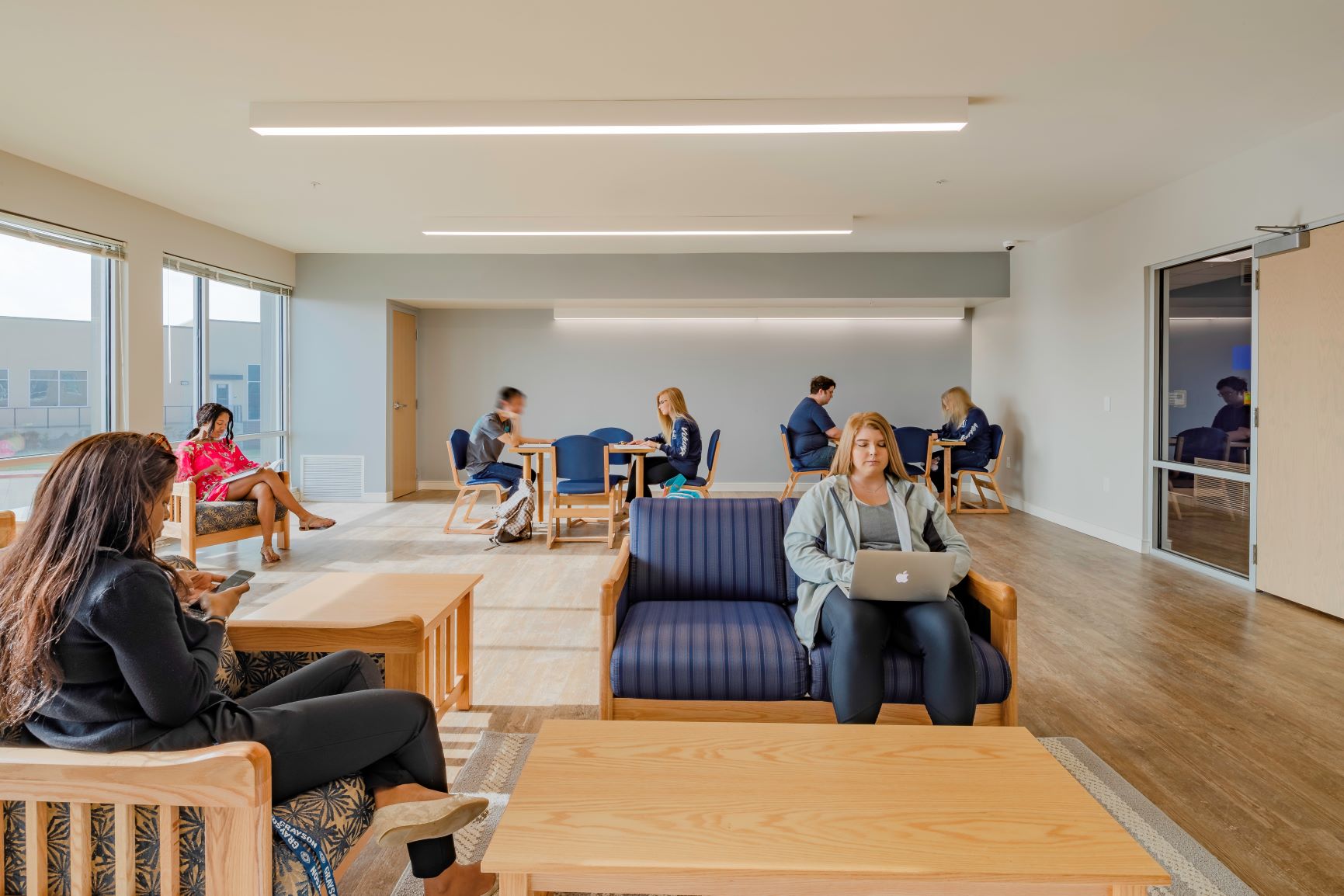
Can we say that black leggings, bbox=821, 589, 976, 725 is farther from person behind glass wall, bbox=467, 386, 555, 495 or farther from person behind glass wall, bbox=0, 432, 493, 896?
person behind glass wall, bbox=467, 386, 555, 495

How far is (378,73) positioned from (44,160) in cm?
298

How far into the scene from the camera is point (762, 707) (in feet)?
7.75

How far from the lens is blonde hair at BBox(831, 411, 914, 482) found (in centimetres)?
274

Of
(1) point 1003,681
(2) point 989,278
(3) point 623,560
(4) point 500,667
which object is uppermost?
(2) point 989,278

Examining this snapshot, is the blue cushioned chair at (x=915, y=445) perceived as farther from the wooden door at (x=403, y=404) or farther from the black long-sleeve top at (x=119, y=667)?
the black long-sleeve top at (x=119, y=667)

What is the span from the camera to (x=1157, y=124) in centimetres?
430

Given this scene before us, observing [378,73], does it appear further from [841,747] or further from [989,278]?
[989,278]

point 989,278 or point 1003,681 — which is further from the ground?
point 989,278

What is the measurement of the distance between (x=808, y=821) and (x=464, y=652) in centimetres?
180

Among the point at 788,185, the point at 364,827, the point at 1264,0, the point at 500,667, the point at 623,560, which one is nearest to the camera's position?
the point at 364,827

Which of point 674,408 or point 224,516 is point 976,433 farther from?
point 224,516

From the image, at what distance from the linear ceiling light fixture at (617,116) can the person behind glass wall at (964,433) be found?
4208 mm

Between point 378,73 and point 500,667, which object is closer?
point 500,667

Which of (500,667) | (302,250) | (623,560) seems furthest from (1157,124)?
(302,250)
